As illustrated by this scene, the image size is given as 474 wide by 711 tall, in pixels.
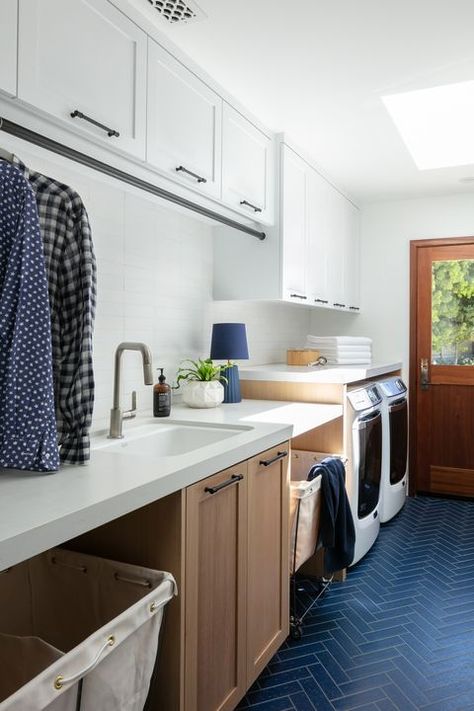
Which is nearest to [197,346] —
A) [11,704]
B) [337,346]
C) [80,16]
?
[337,346]

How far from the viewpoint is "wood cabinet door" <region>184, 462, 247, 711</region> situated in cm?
149

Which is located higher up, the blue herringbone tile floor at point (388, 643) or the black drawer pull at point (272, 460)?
the black drawer pull at point (272, 460)

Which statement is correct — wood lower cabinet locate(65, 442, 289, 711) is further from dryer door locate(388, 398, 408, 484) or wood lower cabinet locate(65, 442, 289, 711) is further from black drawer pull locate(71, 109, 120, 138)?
dryer door locate(388, 398, 408, 484)

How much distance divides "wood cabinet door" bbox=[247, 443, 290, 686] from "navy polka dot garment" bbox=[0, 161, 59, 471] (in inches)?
28.4

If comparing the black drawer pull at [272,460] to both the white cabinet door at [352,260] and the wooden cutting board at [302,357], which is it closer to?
the wooden cutting board at [302,357]

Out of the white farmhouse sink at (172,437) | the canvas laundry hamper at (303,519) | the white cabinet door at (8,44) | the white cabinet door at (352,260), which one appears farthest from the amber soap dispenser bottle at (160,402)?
the white cabinet door at (352,260)

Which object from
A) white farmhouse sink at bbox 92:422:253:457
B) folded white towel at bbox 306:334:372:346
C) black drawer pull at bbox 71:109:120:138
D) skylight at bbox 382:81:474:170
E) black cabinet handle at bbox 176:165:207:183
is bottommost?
white farmhouse sink at bbox 92:422:253:457

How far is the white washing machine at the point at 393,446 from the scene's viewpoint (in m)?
3.57

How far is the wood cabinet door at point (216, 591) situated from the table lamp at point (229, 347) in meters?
1.15

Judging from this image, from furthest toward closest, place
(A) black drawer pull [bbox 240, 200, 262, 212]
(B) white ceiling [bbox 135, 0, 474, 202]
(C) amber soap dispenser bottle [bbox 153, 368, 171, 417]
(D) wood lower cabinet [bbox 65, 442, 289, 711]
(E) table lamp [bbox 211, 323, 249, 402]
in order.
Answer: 1. (E) table lamp [bbox 211, 323, 249, 402]
2. (A) black drawer pull [bbox 240, 200, 262, 212]
3. (C) amber soap dispenser bottle [bbox 153, 368, 171, 417]
4. (B) white ceiling [bbox 135, 0, 474, 202]
5. (D) wood lower cabinet [bbox 65, 442, 289, 711]

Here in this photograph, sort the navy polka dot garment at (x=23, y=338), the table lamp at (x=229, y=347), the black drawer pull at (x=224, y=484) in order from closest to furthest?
the navy polka dot garment at (x=23, y=338) < the black drawer pull at (x=224, y=484) < the table lamp at (x=229, y=347)

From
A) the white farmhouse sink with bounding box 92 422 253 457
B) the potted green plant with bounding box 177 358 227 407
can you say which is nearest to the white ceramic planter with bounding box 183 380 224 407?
the potted green plant with bounding box 177 358 227 407

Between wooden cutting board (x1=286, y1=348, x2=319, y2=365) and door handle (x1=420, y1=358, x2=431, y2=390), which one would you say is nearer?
wooden cutting board (x1=286, y1=348, x2=319, y2=365)

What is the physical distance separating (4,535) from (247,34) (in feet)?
6.36
